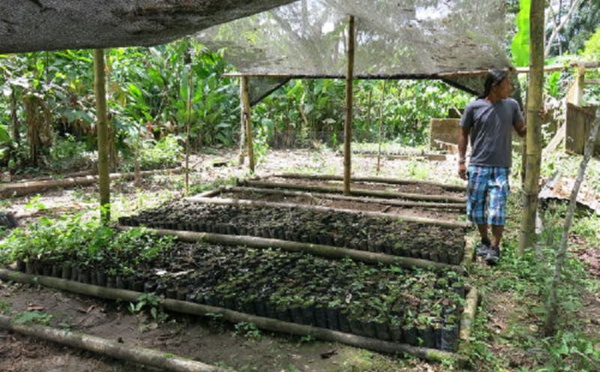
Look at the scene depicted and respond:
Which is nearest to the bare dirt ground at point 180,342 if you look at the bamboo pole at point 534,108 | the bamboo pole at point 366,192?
the bamboo pole at point 534,108

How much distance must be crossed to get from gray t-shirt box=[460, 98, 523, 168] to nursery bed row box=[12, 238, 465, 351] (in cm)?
120

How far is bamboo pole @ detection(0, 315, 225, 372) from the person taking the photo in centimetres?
261

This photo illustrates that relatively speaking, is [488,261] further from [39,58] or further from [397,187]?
[39,58]

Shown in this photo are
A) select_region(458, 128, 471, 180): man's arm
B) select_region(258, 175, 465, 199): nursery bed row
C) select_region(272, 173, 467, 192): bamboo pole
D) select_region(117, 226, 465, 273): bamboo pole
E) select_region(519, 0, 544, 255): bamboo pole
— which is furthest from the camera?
select_region(272, 173, 467, 192): bamboo pole

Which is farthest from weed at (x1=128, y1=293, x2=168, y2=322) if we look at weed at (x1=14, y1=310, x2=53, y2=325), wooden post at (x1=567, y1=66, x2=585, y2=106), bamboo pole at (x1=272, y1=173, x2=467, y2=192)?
wooden post at (x1=567, y1=66, x2=585, y2=106)

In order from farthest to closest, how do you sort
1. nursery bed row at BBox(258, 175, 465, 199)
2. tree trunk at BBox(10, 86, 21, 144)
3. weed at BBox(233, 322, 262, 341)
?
tree trunk at BBox(10, 86, 21, 144)
nursery bed row at BBox(258, 175, 465, 199)
weed at BBox(233, 322, 262, 341)

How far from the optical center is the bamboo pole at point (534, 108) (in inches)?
143

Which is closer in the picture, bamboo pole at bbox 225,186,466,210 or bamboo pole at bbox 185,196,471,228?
bamboo pole at bbox 185,196,471,228

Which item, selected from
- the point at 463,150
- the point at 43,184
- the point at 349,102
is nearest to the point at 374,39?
the point at 349,102

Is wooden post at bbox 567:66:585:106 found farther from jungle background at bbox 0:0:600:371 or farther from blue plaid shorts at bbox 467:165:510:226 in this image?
blue plaid shorts at bbox 467:165:510:226

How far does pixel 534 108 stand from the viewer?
375cm

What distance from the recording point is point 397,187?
731 centimetres

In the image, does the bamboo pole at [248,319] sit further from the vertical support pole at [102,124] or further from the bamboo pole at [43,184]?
the bamboo pole at [43,184]

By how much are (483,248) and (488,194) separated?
513 millimetres
